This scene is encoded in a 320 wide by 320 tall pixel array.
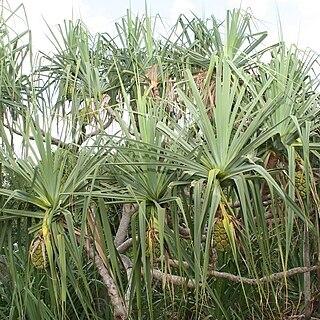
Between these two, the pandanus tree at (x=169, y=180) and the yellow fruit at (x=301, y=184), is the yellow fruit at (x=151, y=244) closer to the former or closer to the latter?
the pandanus tree at (x=169, y=180)

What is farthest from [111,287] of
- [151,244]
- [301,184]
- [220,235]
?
[301,184]

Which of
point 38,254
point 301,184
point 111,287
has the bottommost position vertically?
point 111,287

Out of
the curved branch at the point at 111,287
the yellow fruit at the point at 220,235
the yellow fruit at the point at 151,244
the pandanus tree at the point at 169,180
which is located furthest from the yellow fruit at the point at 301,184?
the curved branch at the point at 111,287

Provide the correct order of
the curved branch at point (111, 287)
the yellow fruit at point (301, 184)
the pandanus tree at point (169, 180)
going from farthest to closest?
the curved branch at point (111, 287) < the yellow fruit at point (301, 184) < the pandanus tree at point (169, 180)

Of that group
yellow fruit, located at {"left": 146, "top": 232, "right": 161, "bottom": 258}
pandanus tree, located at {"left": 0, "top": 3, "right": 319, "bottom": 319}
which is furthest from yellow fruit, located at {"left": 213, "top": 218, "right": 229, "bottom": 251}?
yellow fruit, located at {"left": 146, "top": 232, "right": 161, "bottom": 258}

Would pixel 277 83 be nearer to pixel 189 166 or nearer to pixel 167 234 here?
pixel 189 166

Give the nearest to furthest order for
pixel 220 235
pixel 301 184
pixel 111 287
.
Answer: pixel 220 235, pixel 301 184, pixel 111 287

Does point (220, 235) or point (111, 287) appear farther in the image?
point (111, 287)

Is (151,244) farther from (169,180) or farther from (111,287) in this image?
(111,287)

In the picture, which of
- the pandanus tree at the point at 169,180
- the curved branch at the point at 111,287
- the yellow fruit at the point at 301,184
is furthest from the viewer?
the curved branch at the point at 111,287

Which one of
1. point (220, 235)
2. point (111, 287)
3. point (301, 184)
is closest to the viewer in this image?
point (220, 235)

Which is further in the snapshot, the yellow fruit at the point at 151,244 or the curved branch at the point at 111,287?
the curved branch at the point at 111,287

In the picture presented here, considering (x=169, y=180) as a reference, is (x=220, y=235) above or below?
below

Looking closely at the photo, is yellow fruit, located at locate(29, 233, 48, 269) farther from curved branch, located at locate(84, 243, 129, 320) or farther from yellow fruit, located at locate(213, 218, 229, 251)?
yellow fruit, located at locate(213, 218, 229, 251)
